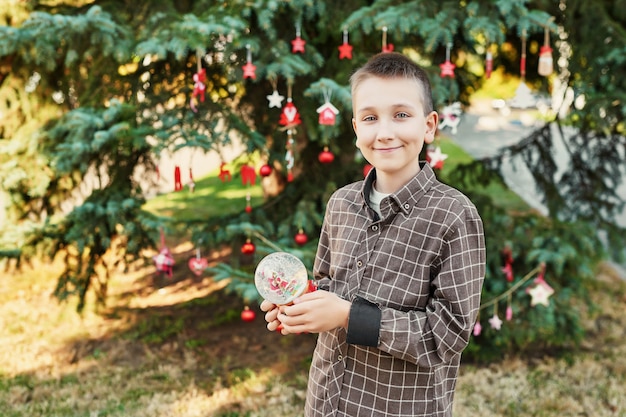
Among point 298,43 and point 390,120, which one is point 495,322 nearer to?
point 298,43

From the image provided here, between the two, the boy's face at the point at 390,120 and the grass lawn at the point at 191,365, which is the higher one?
the boy's face at the point at 390,120

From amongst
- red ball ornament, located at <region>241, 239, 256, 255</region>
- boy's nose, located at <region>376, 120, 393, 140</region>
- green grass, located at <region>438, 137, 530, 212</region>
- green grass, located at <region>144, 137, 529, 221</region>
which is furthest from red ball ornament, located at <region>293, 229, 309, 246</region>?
green grass, located at <region>438, 137, 530, 212</region>

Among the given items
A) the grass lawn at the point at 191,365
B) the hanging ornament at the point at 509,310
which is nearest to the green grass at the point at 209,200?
the grass lawn at the point at 191,365

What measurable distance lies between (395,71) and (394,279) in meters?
0.52

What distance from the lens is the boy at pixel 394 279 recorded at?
1.48 m

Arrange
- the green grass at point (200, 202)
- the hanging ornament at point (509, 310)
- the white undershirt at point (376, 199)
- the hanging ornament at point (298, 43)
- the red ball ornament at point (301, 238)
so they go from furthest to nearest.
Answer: the green grass at point (200, 202) < the hanging ornament at point (509, 310) < the red ball ornament at point (301, 238) < the hanging ornament at point (298, 43) < the white undershirt at point (376, 199)

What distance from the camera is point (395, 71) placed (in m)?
1.54

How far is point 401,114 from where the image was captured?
155 centimetres

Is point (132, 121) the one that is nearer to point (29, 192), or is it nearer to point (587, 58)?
point (29, 192)

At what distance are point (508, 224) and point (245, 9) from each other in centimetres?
226

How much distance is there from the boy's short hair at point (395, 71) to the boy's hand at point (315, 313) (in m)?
0.54

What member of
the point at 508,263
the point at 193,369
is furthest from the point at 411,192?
the point at 193,369

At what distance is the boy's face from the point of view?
5.03ft

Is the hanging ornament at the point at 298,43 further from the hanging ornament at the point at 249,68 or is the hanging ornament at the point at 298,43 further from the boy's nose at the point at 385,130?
the boy's nose at the point at 385,130
